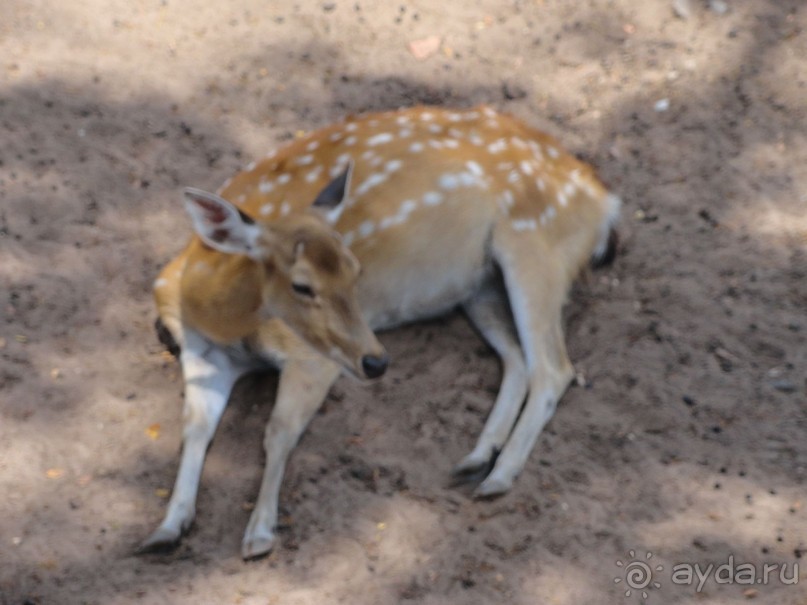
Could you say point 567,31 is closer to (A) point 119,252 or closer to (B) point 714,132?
(B) point 714,132

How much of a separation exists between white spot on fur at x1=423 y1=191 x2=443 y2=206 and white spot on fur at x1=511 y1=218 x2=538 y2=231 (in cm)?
33

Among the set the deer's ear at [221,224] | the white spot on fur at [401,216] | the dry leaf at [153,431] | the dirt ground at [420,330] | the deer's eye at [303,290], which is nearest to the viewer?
the dirt ground at [420,330]

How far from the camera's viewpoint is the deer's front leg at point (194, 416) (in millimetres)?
3573

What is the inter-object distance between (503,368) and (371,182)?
0.96m

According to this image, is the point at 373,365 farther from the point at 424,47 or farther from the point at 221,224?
the point at 424,47

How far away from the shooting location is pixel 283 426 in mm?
3908

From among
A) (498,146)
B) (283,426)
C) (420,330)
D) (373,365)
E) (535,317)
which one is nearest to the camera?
(373,365)

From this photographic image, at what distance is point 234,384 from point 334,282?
2.56ft

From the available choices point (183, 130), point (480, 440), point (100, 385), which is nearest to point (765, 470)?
point (480, 440)

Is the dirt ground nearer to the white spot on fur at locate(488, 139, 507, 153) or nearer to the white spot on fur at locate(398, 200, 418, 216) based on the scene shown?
the white spot on fur at locate(398, 200, 418, 216)

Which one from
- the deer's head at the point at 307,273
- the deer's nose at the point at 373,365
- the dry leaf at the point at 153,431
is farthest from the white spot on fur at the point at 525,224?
the dry leaf at the point at 153,431

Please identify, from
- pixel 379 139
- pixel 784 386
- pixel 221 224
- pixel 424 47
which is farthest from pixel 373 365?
pixel 424 47

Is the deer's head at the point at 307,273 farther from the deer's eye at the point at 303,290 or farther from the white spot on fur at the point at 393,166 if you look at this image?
the white spot on fur at the point at 393,166

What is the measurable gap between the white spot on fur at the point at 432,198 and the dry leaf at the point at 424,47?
4.82 feet
